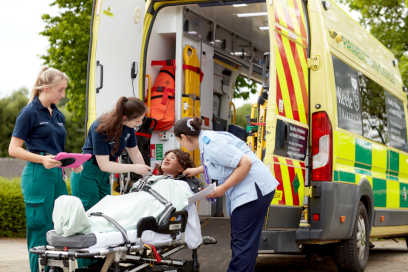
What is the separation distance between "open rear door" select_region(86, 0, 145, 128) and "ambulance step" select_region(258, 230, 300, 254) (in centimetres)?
189

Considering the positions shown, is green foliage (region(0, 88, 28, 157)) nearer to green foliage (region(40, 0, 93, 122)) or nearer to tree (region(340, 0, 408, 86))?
green foliage (region(40, 0, 93, 122))

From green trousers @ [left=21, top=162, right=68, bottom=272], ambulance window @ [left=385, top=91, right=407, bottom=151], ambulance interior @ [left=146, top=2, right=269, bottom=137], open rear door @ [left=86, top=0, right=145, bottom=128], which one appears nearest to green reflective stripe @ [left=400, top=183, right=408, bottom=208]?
ambulance window @ [left=385, top=91, right=407, bottom=151]

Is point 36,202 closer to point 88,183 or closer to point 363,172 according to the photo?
point 88,183

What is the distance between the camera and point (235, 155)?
425cm

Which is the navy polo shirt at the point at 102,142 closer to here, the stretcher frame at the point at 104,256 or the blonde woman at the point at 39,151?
the blonde woman at the point at 39,151

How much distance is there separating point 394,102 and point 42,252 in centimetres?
584

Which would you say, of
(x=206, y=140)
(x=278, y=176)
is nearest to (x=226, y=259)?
(x=278, y=176)

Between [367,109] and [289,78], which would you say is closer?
[289,78]

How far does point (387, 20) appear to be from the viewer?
19.0 meters

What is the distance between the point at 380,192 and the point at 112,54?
11.0 feet

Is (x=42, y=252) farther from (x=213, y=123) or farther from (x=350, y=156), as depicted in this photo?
(x=213, y=123)

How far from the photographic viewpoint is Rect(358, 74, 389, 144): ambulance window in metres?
6.91

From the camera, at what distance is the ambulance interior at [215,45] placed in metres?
7.18

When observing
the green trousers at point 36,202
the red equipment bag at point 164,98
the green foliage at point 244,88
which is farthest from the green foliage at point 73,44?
the green trousers at point 36,202
